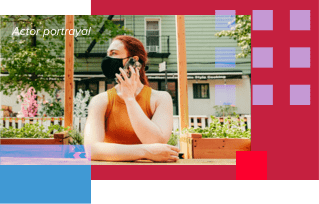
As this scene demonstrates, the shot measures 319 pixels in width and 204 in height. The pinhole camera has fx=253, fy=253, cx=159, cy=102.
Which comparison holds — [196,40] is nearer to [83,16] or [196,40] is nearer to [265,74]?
[265,74]

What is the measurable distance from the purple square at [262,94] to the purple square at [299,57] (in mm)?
341

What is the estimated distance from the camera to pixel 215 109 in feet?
11.0

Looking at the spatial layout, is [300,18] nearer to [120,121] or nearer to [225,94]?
[225,94]

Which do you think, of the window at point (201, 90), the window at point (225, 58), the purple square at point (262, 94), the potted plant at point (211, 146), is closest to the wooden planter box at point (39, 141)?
the potted plant at point (211, 146)

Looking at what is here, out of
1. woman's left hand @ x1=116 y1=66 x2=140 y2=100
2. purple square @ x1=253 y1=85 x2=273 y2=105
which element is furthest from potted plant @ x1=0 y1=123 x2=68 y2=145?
purple square @ x1=253 y1=85 x2=273 y2=105

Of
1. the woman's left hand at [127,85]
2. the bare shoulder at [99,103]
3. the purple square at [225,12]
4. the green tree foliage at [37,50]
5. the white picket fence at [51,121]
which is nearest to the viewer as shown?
the woman's left hand at [127,85]

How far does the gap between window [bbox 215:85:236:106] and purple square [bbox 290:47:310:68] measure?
67cm

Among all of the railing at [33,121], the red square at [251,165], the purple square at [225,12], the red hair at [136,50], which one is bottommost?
the red square at [251,165]

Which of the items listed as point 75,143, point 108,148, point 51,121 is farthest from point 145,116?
point 51,121

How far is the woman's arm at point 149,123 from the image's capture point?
89.5 inches

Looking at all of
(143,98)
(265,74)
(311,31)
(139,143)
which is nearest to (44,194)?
(139,143)

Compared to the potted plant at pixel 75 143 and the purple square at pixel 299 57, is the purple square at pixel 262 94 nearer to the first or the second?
the purple square at pixel 299 57

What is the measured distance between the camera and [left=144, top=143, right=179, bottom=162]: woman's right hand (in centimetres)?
228

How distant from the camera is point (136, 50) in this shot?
2.68 m
